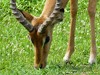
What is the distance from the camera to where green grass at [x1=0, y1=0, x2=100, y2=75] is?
29.4 feet

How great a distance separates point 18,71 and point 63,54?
1.45m

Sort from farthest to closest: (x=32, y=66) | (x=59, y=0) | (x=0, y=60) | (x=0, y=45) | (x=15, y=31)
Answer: (x=15, y=31), (x=0, y=45), (x=0, y=60), (x=32, y=66), (x=59, y=0)

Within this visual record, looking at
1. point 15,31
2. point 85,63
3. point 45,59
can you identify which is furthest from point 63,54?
point 15,31

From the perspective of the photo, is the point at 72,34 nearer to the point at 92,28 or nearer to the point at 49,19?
the point at 92,28

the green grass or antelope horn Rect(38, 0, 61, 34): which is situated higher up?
antelope horn Rect(38, 0, 61, 34)

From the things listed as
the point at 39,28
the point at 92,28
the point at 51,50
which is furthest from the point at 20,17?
the point at 51,50

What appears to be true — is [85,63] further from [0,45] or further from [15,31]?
[15,31]

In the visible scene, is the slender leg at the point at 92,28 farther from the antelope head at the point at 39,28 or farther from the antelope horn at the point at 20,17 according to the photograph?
the antelope horn at the point at 20,17

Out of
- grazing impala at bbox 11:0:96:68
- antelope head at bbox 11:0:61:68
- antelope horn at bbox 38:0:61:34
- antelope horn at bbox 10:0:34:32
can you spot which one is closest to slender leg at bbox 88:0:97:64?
grazing impala at bbox 11:0:96:68

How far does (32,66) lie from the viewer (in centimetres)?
913

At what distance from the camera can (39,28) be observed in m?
8.50

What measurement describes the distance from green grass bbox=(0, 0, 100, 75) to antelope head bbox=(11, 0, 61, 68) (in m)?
0.26

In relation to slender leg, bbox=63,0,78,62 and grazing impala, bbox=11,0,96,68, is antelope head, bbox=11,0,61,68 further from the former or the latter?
slender leg, bbox=63,0,78,62

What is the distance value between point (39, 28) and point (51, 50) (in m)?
1.90
